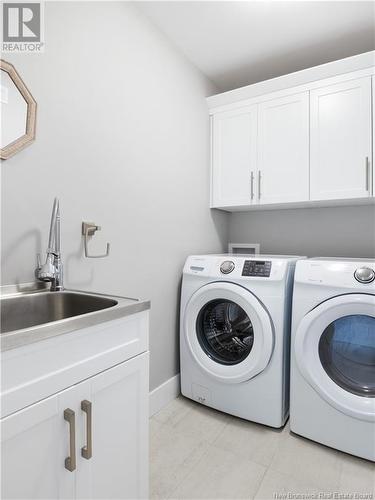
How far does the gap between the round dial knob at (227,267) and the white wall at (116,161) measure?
377mm

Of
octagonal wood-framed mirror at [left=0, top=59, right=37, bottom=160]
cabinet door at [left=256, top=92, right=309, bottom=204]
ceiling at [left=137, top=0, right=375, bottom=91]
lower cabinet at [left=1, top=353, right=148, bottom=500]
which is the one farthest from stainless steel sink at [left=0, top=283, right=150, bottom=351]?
ceiling at [left=137, top=0, right=375, bottom=91]

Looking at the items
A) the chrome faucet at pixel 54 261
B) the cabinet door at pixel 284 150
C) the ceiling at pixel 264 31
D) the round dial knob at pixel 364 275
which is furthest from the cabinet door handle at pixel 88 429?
the ceiling at pixel 264 31

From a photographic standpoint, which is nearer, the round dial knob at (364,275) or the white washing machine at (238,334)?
the round dial knob at (364,275)

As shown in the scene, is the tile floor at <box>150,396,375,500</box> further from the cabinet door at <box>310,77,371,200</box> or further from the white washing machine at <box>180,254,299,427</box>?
the cabinet door at <box>310,77,371,200</box>

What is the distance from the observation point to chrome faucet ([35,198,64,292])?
1.20m

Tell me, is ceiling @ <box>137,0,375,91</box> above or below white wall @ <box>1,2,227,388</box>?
above

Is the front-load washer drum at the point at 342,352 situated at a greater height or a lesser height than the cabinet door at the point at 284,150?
lesser

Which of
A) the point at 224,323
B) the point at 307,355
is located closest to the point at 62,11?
the point at 224,323

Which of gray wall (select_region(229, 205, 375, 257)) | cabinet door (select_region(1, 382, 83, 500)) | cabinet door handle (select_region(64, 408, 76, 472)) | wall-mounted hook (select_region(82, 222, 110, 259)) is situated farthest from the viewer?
gray wall (select_region(229, 205, 375, 257))

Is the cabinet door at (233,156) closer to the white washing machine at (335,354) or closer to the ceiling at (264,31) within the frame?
the ceiling at (264,31)

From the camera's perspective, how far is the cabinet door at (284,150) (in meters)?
2.08

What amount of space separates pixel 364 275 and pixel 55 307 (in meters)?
1.50

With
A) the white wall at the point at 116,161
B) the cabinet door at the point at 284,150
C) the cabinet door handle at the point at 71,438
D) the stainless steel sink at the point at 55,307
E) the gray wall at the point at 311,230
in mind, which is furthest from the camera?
the gray wall at the point at 311,230

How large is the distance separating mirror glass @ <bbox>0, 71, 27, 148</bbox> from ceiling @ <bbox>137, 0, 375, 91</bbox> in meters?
1.08
